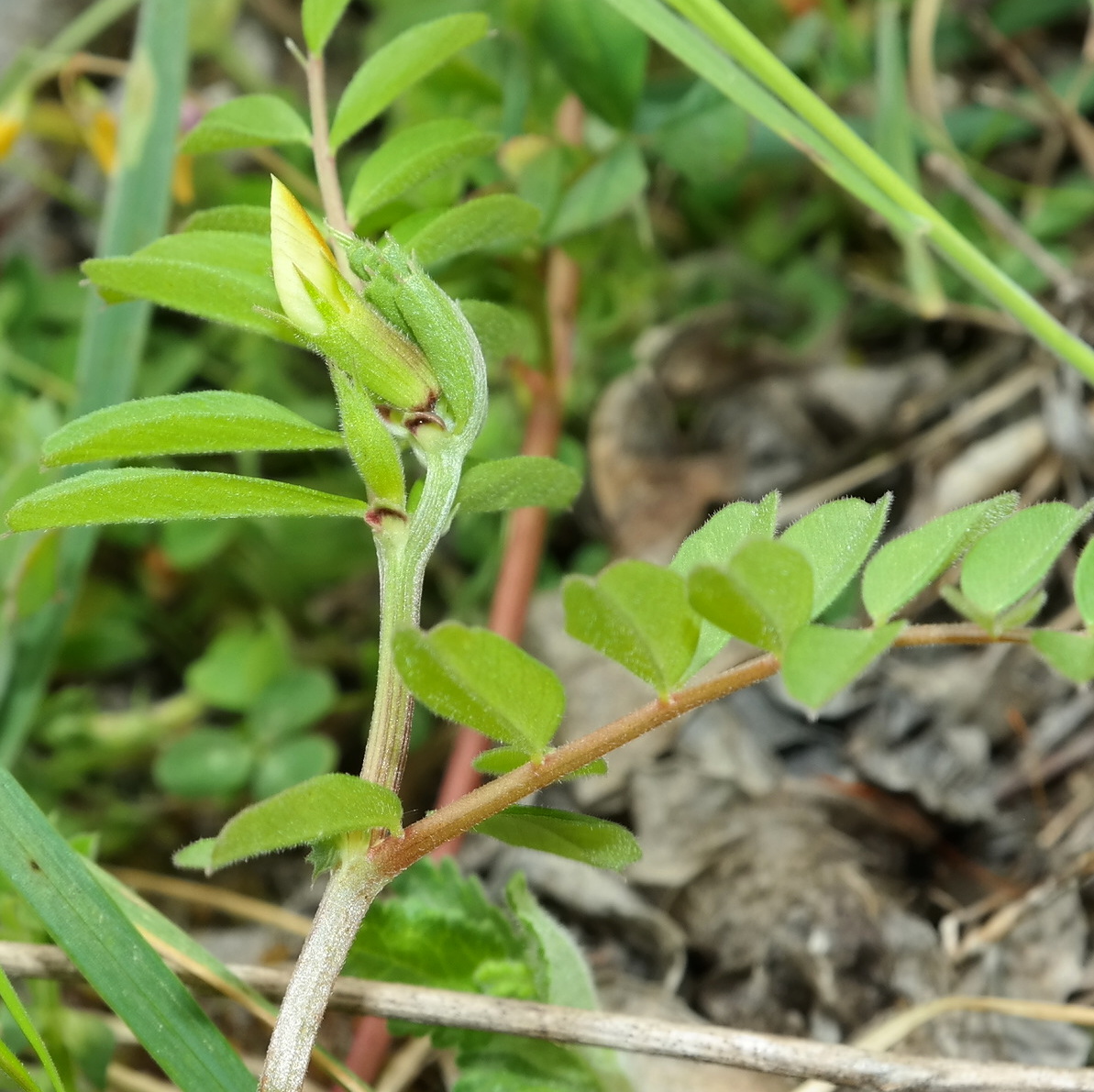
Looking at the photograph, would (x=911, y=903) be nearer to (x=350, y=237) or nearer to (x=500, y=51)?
(x=350, y=237)

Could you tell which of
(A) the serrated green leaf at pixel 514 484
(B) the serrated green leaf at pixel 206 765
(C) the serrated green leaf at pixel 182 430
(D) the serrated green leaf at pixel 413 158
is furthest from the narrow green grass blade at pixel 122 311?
(A) the serrated green leaf at pixel 514 484

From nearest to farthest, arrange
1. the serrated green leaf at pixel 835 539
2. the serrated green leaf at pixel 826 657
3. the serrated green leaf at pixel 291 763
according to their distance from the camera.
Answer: the serrated green leaf at pixel 826 657 < the serrated green leaf at pixel 835 539 < the serrated green leaf at pixel 291 763

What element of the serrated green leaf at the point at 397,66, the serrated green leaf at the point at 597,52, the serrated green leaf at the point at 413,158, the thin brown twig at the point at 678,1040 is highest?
the serrated green leaf at the point at 597,52

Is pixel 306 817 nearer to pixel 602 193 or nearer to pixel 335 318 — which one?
pixel 335 318

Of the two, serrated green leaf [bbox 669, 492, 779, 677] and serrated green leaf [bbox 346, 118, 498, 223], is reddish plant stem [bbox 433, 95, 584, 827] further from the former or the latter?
serrated green leaf [bbox 669, 492, 779, 677]

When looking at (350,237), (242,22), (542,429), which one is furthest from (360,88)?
(242,22)

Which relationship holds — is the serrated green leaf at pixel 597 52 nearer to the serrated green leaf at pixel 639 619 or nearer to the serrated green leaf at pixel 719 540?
A: the serrated green leaf at pixel 719 540

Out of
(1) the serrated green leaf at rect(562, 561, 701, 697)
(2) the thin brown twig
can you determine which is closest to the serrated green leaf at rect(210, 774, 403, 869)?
(1) the serrated green leaf at rect(562, 561, 701, 697)
